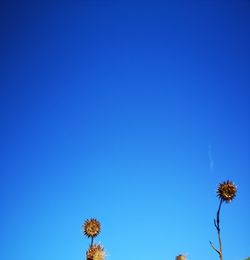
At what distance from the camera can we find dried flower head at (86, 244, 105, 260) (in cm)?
2154

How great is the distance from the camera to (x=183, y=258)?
43.6m

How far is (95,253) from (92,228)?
46.7ft

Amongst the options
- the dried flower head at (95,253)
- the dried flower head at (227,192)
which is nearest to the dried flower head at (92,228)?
the dried flower head at (95,253)

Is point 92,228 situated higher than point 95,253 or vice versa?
point 92,228

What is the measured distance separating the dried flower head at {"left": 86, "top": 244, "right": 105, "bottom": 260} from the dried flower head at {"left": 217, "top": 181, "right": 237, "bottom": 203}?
10.7 m

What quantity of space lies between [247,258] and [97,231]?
80916 mm

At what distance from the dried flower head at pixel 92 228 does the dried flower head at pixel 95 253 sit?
43.8 feet

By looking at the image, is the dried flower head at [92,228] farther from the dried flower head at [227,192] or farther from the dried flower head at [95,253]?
the dried flower head at [227,192]

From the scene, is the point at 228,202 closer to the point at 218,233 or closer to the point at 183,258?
the point at 218,233

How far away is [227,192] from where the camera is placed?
24922 millimetres

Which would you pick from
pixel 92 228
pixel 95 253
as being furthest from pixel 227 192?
pixel 92 228

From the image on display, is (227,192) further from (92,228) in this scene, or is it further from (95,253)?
(92,228)

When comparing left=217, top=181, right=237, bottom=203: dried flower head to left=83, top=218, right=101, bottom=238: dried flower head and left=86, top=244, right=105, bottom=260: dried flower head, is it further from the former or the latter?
left=83, top=218, right=101, bottom=238: dried flower head

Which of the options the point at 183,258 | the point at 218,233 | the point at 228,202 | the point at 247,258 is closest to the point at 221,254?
the point at 218,233
